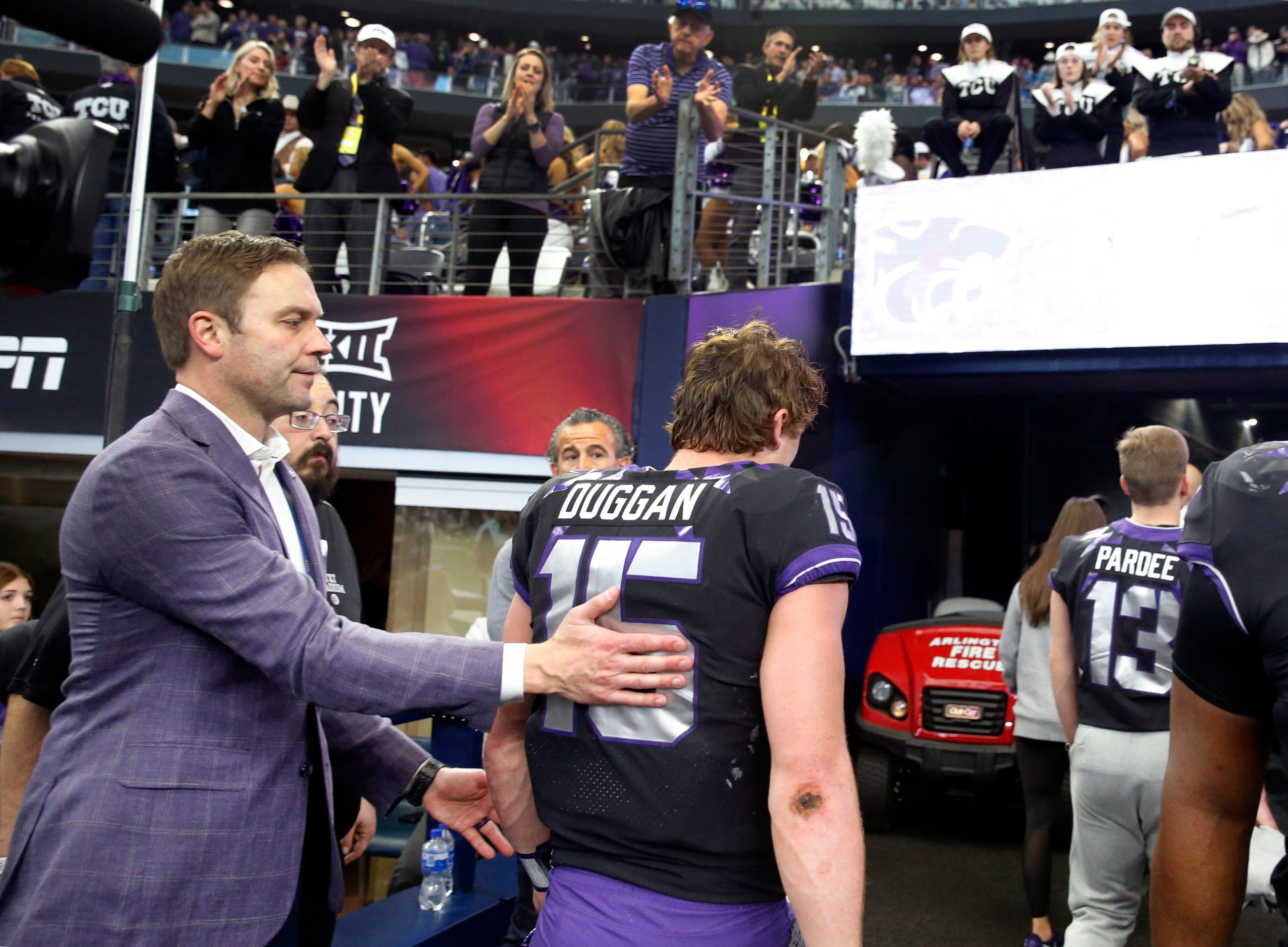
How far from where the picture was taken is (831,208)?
8.62 m

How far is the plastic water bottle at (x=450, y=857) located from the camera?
3.12 m

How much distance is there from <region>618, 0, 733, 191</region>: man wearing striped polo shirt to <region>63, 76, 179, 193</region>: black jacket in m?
3.43

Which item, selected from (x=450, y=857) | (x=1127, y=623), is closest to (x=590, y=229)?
(x=1127, y=623)

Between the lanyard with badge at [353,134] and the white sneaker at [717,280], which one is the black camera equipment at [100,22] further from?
the lanyard with badge at [353,134]

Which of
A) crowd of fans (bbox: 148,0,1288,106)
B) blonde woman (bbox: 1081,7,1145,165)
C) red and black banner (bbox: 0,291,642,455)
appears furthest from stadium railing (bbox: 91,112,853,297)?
crowd of fans (bbox: 148,0,1288,106)

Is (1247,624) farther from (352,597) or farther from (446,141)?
(446,141)

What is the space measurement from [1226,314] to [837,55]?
28.9m

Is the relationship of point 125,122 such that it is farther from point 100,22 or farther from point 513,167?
point 100,22

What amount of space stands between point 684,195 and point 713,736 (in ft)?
22.8

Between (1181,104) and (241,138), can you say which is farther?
(241,138)

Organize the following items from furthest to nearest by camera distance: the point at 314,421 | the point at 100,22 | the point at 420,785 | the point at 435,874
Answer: the point at 314,421
the point at 435,874
the point at 420,785
the point at 100,22

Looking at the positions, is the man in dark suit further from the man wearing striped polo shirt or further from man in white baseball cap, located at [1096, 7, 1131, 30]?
man in white baseball cap, located at [1096, 7, 1131, 30]

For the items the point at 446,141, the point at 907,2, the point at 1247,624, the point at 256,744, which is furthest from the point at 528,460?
the point at 907,2

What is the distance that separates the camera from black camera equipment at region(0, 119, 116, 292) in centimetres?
128
